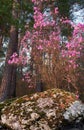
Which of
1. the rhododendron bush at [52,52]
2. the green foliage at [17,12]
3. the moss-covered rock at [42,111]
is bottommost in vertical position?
the moss-covered rock at [42,111]

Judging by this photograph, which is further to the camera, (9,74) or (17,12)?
(9,74)

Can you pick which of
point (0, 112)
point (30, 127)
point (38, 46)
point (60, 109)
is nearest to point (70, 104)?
point (60, 109)

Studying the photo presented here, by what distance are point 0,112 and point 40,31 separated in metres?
5.20

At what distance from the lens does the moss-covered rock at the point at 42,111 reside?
648cm

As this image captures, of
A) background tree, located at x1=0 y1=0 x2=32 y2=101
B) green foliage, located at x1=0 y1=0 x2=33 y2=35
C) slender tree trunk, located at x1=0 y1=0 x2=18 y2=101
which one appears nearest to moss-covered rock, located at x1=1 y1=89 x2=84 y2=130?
green foliage, located at x1=0 y1=0 x2=33 y2=35

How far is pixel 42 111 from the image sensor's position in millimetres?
6605

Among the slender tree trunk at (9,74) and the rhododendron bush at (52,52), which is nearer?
the rhododendron bush at (52,52)

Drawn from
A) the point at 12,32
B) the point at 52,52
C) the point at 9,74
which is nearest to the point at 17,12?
the point at 12,32

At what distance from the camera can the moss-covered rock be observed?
6.48 meters

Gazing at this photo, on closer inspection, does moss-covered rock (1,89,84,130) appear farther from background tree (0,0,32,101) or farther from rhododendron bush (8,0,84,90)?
background tree (0,0,32,101)

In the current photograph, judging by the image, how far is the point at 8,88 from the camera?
1541 cm

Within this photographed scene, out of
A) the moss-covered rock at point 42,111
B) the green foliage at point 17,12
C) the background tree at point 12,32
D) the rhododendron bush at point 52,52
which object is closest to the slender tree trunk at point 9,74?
the background tree at point 12,32

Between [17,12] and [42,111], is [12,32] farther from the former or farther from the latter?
[42,111]

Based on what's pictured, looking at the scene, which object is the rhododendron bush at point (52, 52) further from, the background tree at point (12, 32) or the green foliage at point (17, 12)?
the background tree at point (12, 32)
